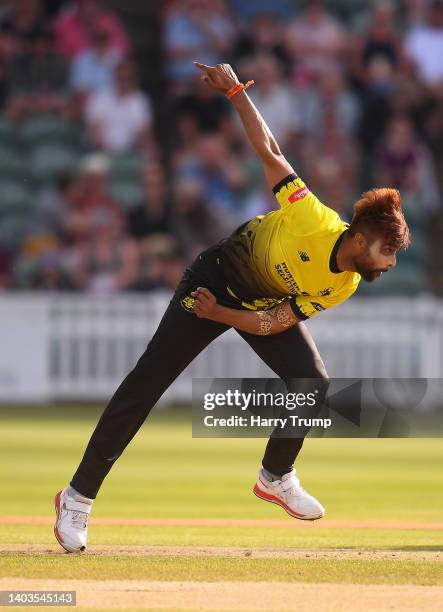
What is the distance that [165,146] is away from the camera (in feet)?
62.2

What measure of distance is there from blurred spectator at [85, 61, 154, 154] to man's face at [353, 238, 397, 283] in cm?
1130

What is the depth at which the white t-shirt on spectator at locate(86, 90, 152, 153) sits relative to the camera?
58.9 ft

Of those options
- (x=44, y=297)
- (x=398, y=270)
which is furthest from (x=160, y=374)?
(x=398, y=270)

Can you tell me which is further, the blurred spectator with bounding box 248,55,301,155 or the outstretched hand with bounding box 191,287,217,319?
the blurred spectator with bounding box 248,55,301,155

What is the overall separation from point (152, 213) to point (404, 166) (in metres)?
3.07

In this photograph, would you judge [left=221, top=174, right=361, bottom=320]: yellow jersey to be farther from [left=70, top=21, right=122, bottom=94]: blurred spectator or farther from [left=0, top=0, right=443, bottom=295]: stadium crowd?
[left=70, top=21, right=122, bottom=94]: blurred spectator

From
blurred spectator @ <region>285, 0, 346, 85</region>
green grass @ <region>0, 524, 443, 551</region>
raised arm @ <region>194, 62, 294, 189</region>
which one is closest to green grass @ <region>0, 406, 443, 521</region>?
green grass @ <region>0, 524, 443, 551</region>

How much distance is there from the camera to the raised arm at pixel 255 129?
7.04 m

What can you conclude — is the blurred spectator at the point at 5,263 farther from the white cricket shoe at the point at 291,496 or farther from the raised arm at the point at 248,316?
the raised arm at the point at 248,316

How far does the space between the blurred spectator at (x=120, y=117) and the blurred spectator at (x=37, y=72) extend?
0.71 m

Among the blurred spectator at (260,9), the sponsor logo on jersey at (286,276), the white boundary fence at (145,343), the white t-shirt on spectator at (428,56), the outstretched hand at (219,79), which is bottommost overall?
the white boundary fence at (145,343)

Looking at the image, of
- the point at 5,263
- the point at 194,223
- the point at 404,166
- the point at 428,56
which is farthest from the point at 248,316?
the point at 428,56

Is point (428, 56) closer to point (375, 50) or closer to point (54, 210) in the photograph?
point (375, 50)

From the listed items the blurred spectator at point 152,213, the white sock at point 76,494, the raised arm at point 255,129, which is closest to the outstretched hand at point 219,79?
the raised arm at point 255,129
